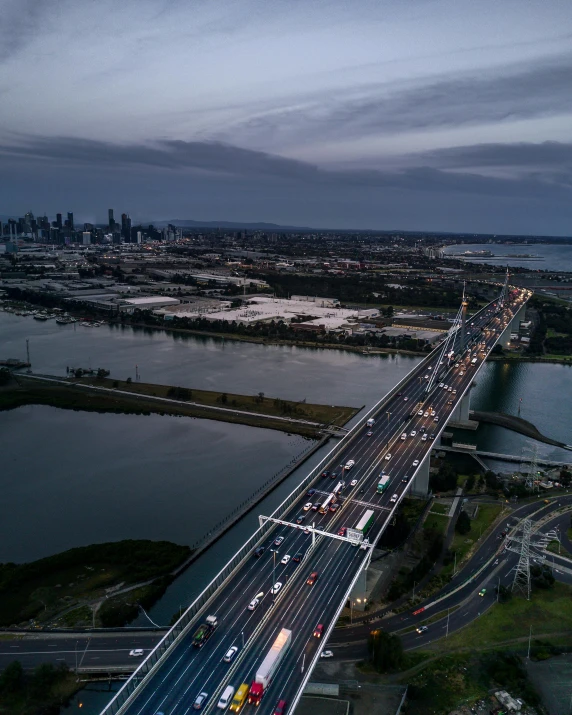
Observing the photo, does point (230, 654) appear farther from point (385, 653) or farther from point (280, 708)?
point (385, 653)

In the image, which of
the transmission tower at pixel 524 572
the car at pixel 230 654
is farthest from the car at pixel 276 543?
the transmission tower at pixel 524 572

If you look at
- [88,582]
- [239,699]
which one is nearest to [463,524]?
[239,699]

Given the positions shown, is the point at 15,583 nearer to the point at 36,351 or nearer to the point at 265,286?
the point at 36,351

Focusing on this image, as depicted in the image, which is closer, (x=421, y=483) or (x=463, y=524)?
(x=463, y=524)

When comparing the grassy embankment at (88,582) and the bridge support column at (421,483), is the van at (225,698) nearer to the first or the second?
the grassy embankment at (88,582)

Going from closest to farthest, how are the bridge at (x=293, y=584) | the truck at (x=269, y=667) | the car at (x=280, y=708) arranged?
1. the car at (x=280, y=708)
2. the truck at (x=269, y=667)
3. the bridge at (x=293, y=584)

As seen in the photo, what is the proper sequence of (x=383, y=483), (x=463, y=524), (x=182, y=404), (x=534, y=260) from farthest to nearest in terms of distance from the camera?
(x=534, y=260), (x=182, y=404), (x=463, y=524), (x=383, y=483)

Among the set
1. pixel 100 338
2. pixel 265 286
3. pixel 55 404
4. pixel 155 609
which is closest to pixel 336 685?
pixel 155 609

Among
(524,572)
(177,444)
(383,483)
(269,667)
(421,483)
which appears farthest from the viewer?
(177,444)
